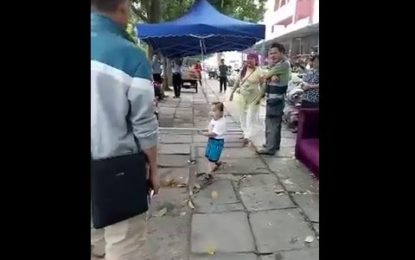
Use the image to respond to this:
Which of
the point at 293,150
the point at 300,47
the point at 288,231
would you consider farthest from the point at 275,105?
the point at 300,47

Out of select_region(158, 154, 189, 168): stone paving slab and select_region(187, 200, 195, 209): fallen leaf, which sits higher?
select_region(158, 154, 189, 168): stone paving slab

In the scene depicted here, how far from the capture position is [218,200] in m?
4.17

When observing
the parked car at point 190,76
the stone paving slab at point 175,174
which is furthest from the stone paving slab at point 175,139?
the parked car at point 190,76

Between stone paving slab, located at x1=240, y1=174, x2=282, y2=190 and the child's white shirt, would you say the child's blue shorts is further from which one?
stone paving slab, located at x1=240, y1=174, x2=282, y2=190

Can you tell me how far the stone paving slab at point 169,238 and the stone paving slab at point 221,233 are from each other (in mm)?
61

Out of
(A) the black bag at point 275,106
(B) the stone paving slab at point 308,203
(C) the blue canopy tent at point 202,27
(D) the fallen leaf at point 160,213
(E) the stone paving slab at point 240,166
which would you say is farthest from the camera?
(C) the blue canopy tent at point 202,27

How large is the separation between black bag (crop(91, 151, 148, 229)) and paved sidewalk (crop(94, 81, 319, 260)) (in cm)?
105

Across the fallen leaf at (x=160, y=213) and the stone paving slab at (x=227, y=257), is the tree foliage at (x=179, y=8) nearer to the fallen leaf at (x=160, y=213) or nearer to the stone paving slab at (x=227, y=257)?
the fallen leaf at (x=160, y=213)

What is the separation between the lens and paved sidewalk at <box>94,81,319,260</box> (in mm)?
3088

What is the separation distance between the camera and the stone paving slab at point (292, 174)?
450 centimetres

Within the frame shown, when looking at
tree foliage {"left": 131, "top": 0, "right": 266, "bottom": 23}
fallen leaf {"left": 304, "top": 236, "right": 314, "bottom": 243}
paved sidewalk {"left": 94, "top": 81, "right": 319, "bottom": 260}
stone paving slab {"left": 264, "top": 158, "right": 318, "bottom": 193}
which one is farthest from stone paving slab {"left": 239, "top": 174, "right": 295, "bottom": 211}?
tree foliage {"left": 131, "top": 0, "right": 266, "bottom": 23}
